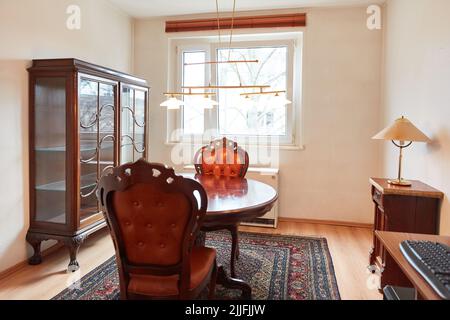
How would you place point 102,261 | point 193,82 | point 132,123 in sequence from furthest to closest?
point 193,82 → point 132,123 → point 102,261

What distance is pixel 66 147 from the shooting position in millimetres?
2430

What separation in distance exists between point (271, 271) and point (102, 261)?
1390 mm

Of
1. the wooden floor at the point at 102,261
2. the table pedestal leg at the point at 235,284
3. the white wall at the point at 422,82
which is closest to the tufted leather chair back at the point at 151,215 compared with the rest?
the table pedestal leg at the point at 235,284

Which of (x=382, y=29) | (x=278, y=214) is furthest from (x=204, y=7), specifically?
(x=278, y=214)

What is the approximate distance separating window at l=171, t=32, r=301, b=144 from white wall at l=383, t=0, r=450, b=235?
3.48ft

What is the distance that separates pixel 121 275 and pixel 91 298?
0.76m

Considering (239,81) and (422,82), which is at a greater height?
(239,81)

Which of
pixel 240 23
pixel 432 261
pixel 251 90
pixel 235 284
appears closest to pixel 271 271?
pixel 235 284

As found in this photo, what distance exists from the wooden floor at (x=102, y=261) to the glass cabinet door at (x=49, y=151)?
0.39m

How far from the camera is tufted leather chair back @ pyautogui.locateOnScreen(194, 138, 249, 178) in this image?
8.96 ft

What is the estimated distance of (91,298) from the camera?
204 centimetres

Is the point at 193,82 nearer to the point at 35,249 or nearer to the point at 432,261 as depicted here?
the point at 35,249

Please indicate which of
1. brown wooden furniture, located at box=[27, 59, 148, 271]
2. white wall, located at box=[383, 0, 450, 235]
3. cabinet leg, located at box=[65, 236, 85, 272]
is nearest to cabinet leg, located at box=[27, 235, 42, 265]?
brown wooden furniture, located at box=[27, 59, 148, 271]

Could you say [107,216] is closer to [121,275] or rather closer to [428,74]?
[121,275]
